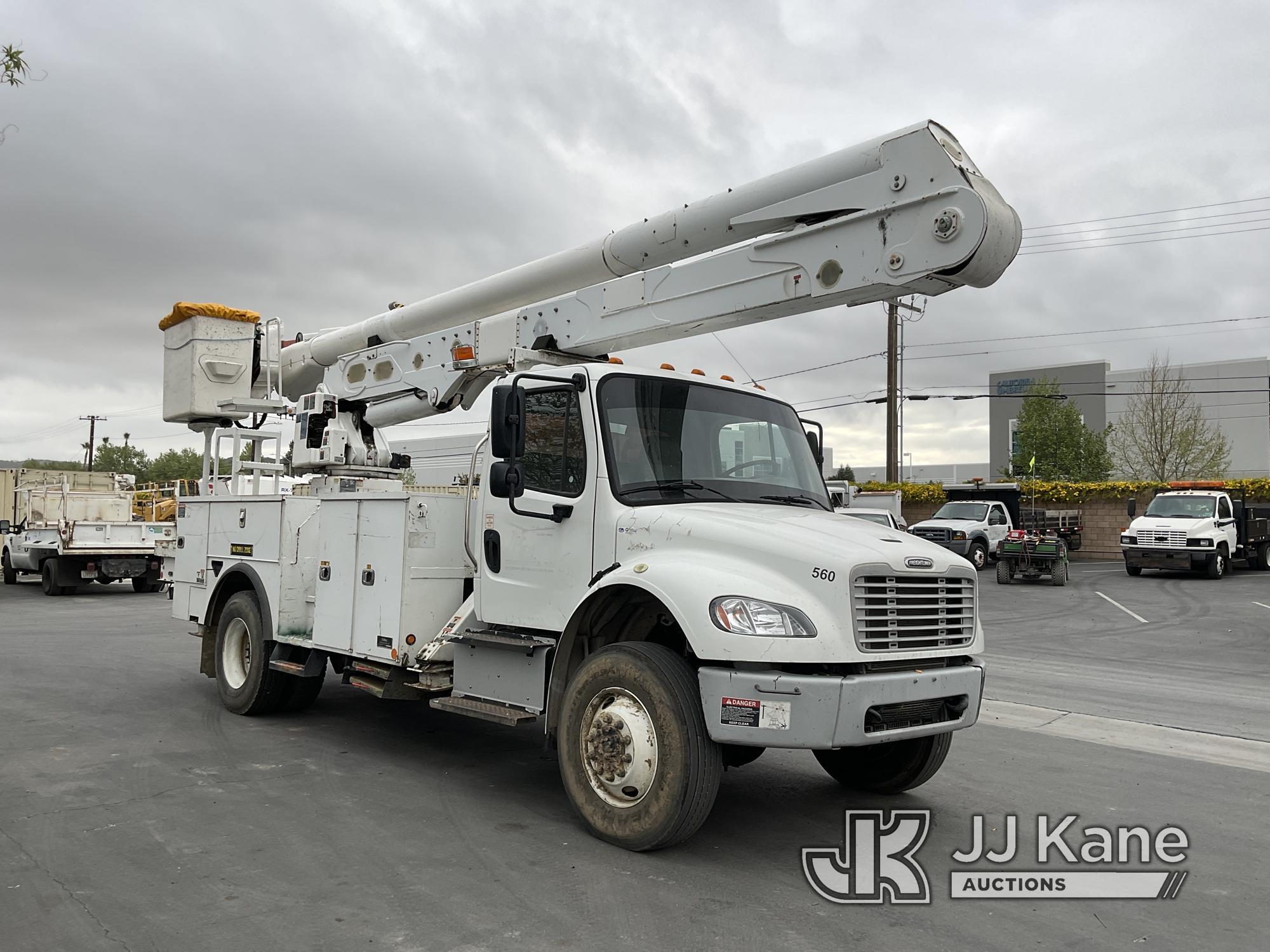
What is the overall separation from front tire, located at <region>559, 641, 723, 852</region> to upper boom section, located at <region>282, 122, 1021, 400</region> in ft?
7.50

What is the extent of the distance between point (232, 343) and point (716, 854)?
264 inches

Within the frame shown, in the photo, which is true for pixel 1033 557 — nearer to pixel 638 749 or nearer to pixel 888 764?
pixel 888 764

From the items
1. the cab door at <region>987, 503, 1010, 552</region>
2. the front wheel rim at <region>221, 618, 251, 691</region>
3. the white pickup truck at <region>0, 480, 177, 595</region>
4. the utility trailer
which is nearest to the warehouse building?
the cab door at <region>987, 503, 1010, 552</region>

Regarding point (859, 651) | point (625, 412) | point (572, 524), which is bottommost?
point (859, 651)

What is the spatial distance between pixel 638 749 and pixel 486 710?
1.35m

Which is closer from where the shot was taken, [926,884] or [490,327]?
[926,884]

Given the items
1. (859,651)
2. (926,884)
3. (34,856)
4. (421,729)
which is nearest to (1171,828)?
(926,884)

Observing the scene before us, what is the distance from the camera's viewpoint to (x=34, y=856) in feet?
15.9

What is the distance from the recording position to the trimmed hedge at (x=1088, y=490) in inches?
1262

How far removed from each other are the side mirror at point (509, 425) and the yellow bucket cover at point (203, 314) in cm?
460

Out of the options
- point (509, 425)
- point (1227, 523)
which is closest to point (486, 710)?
point (509, 425)

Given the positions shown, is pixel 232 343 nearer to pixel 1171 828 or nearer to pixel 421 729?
pixel 421 729

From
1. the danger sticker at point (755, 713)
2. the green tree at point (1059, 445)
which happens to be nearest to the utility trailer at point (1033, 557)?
the danger sticker at point (755, 713)

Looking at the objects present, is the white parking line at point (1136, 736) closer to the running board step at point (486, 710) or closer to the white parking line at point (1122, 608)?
the running board step at point (486, 710)
